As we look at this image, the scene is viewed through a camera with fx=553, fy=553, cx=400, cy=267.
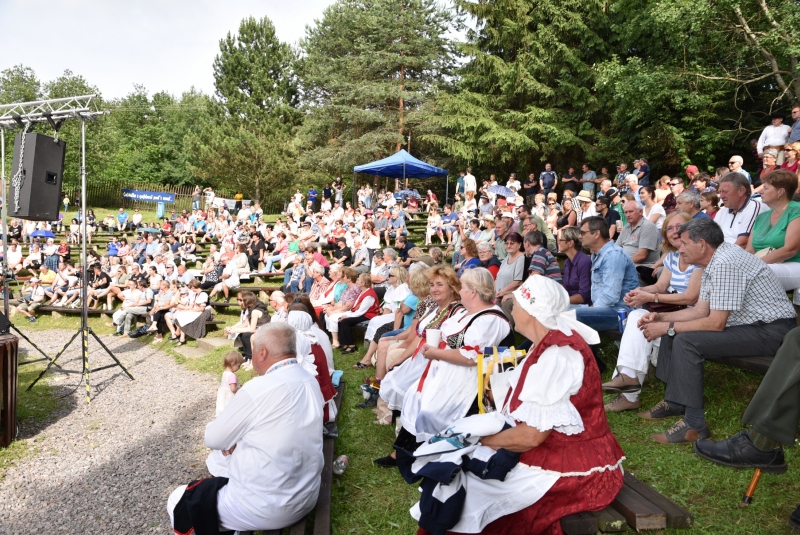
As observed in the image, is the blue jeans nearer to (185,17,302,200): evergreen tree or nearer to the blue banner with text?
(185,17,302,200): evergreen tree

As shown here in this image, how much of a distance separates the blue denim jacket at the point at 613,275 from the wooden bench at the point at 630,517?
Answer: 255 centimetres

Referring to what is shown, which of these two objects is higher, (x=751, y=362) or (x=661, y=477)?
(x=751, y=362)

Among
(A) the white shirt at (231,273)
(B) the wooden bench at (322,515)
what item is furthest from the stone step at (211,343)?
(B) the wooden bench at (322,515)

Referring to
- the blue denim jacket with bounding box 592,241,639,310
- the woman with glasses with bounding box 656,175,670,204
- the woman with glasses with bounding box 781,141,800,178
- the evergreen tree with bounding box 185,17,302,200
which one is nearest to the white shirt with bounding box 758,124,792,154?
the woman with glasses with bounding box 656,175,670,204

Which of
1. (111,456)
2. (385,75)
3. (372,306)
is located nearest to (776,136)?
(372,306)

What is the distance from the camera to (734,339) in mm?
3324

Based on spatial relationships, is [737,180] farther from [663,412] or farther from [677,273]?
[663,412]

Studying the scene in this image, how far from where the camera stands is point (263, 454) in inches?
108

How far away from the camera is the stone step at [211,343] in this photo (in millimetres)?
9336

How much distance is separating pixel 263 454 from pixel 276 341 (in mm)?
596

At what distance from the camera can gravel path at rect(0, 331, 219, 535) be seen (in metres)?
3.95

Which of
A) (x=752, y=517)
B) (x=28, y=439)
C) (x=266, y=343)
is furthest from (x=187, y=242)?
(x=752, y=517)

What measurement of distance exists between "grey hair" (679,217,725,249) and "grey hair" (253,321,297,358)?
2.56 meters

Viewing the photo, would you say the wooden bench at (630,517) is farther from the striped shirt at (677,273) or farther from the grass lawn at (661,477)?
the striped shirt at (677,273)
